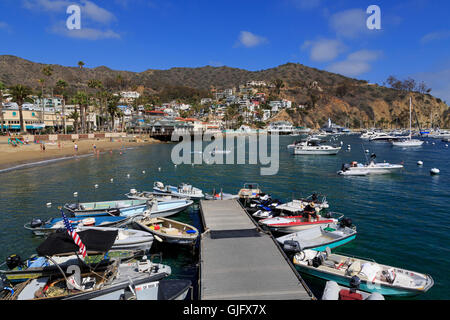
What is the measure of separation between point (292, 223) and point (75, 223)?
17.5 metres

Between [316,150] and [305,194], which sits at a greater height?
A: [316,150]

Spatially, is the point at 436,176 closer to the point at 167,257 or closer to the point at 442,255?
the point at 442,255

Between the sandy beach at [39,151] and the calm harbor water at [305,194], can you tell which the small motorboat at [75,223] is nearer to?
the calm harbor water at [305,194]

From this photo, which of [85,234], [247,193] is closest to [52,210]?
[85,234]

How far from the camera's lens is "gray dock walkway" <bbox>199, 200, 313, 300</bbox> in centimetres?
1180

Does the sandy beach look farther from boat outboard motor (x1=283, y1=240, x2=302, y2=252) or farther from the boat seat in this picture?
the boat seat

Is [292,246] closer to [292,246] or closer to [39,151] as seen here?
[292,246]

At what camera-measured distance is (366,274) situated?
14.2 meters

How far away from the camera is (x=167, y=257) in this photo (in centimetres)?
1850

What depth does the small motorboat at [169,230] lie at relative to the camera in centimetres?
1903

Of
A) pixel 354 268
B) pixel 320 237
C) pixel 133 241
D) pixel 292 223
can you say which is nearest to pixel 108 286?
pixel 133 241

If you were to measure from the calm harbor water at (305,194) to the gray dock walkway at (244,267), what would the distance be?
2.35 m

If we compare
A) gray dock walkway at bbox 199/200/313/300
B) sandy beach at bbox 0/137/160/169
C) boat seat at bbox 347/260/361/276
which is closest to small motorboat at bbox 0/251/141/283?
gray dock walkway at bbox 199/200/313/300
